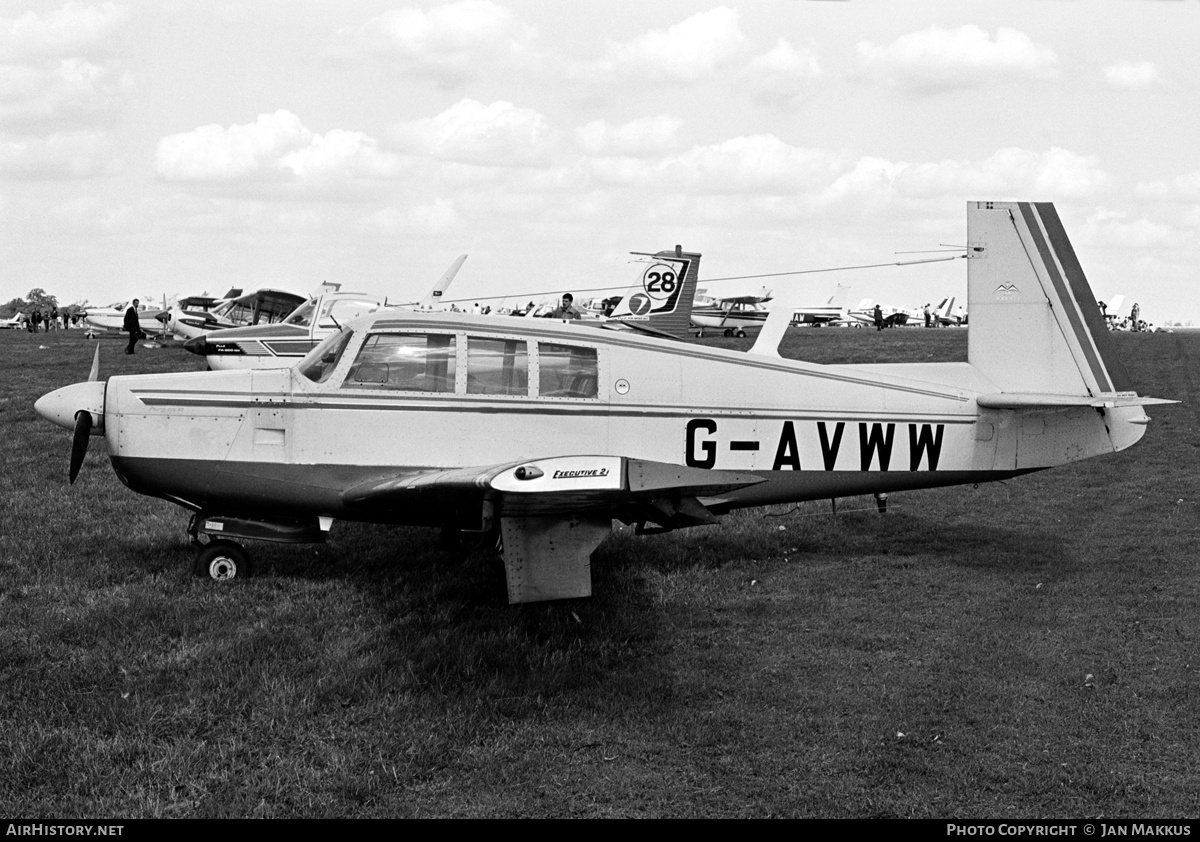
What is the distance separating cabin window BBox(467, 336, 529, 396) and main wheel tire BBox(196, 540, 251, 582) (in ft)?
7.75

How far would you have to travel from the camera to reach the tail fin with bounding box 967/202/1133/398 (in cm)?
948

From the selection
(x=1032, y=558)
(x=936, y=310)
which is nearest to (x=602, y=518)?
(x=1032, y=558)

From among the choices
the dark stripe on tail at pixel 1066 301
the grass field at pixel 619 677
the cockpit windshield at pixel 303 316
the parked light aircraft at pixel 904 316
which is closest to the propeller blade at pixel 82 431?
the grass field at pixel 619 677

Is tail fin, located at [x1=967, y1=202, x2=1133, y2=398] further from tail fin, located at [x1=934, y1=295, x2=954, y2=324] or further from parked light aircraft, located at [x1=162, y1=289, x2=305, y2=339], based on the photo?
tail fin, located at [x1=934, y1=295, x2=954, y2=324]

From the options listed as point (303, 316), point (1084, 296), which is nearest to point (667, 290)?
point (303, 316)

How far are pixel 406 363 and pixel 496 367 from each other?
68cm

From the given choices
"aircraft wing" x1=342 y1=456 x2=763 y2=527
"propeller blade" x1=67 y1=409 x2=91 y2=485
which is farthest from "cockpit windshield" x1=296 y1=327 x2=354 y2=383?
"aircraft wing" x1=342 y1=456 x2=763 y2=527

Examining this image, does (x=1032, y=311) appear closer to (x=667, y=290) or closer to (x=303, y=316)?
(x=303, y=316)

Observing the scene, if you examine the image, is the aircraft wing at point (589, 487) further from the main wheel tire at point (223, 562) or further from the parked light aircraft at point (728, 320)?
the parked light aircraft at point (728, 320)

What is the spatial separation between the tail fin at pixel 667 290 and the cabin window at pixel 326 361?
2343 cm

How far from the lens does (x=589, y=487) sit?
564 cm

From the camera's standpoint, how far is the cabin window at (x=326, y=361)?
27.0 ft
